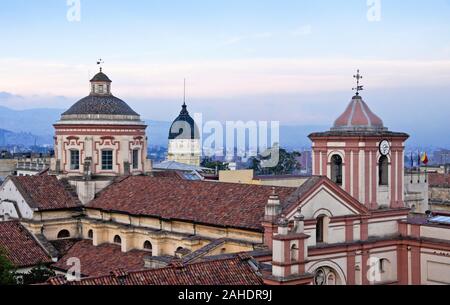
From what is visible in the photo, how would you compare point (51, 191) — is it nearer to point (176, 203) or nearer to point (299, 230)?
point (176, 203)

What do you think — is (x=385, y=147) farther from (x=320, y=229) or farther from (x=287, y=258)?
(x=287, y=258)

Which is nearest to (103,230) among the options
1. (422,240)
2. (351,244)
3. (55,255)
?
(55,255)

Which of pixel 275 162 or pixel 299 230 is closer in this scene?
pixel 299 230

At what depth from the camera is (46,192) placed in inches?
1447

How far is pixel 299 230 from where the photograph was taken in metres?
24.9

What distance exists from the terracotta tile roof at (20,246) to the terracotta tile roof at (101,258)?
989 mm

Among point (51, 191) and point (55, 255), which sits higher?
point (51, 191)

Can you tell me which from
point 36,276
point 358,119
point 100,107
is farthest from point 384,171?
point 100,107

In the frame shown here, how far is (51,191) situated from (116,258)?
6.87 m

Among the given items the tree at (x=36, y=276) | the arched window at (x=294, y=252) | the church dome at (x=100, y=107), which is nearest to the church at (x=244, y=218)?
the arched window at (x=294, y=252)

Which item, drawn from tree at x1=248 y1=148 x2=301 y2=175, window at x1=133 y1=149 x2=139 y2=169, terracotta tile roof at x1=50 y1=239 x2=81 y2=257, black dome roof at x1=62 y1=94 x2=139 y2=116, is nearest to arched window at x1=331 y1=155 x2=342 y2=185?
terracotta tile roof at x1=50 y1=239 x2=81 y2=257

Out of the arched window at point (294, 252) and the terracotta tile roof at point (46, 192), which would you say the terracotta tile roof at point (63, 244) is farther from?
the arched window at point (294, 252)

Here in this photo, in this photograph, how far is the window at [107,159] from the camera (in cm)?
3941

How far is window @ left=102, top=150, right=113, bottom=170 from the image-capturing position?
39.4 m
